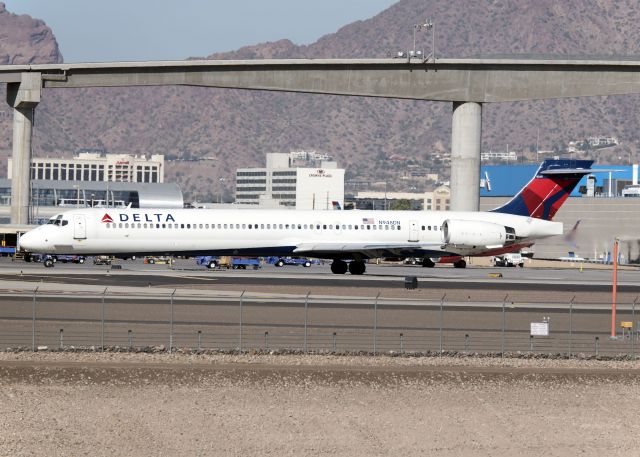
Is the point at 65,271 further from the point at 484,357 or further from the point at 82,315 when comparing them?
the point at 484,357

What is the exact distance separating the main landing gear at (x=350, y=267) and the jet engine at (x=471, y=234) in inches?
225

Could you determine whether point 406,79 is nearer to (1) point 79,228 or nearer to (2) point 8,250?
(1) point 79,228

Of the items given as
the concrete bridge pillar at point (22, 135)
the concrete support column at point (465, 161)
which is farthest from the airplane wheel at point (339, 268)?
the concrete bridge pillar at point (22, 135)

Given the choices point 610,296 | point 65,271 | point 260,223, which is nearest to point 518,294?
point 610,296

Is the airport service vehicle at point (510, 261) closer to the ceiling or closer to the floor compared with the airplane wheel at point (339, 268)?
closer to the floor

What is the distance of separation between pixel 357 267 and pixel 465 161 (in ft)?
47.5

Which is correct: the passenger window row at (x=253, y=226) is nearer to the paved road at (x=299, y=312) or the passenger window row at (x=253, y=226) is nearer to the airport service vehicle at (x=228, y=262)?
the paved road at (x=299, y=312)

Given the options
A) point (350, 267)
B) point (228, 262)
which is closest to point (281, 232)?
point (350, 267)

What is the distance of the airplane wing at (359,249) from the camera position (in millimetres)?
73938

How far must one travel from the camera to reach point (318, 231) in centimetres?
7500

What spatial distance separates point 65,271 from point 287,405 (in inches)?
1686

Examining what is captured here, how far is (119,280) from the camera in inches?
2589

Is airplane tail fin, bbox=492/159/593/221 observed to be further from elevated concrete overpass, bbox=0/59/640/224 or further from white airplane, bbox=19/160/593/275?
elevated concrete overpass, bbox=0/59/640/224

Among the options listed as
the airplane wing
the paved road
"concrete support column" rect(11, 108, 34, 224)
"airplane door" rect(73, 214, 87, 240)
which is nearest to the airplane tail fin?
the paved road
